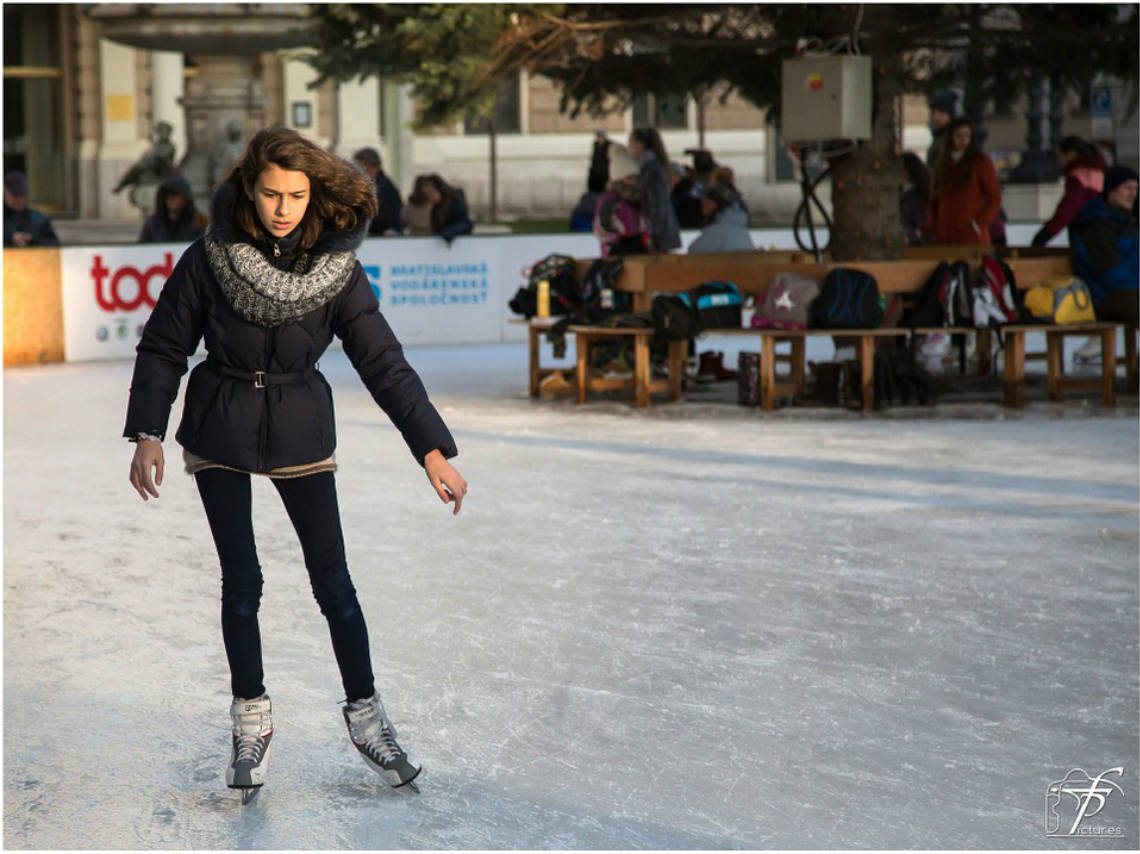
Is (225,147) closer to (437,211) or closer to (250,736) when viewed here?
(437,211)

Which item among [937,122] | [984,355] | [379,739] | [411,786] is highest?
[937,122]

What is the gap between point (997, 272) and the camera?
11.5m

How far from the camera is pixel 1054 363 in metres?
11.8

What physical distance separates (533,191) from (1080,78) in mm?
21653

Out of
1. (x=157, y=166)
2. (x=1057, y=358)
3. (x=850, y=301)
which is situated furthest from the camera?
(x=157, y=166)

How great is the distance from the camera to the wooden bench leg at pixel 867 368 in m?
11.5

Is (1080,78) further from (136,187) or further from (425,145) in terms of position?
(425,145)

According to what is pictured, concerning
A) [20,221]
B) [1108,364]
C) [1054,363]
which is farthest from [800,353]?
[20,221]

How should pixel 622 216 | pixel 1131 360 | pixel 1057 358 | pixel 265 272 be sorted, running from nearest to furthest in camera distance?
pixel 265 272
pixel 1057 358
pixel 1131 360
pixel 622 216

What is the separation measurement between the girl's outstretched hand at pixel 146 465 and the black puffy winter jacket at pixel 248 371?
0.04m

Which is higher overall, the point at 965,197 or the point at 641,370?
the point at 965,197

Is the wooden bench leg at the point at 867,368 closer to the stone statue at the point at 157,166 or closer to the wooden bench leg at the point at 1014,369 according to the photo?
the wooden bench leg at the point at 1014,369

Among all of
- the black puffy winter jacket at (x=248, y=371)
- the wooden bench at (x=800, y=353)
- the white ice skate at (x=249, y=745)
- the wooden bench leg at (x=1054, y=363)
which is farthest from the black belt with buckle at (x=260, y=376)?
the wooden bench leg at (x=1054, y=363)

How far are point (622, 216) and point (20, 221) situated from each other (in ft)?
17.3
